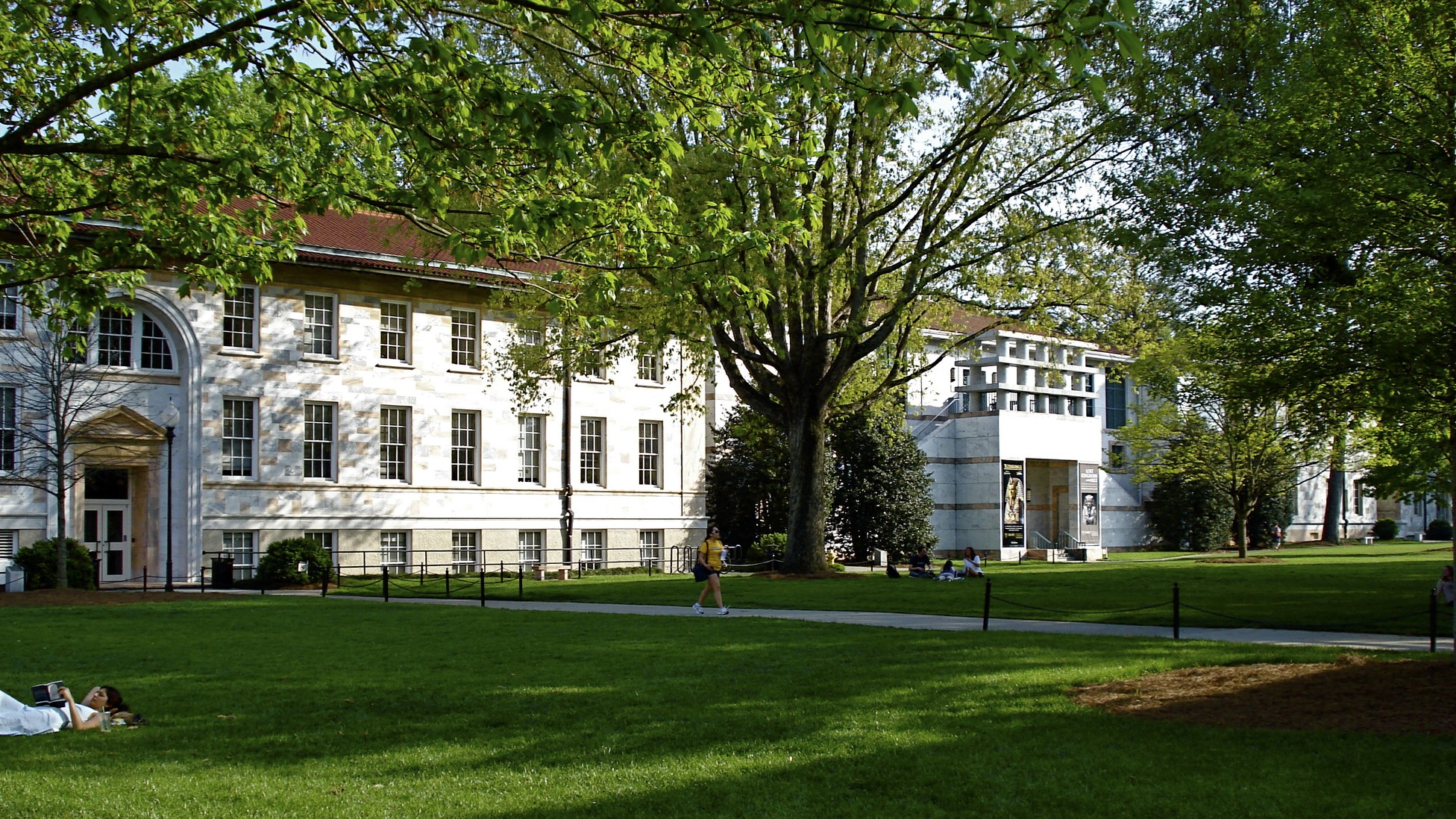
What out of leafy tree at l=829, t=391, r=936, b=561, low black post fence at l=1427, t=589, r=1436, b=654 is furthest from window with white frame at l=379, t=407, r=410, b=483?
low black post fence at l=1427, t=589, r=1436, b=654

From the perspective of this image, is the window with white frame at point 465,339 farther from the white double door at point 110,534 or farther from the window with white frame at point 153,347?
the white double door at point 110,534

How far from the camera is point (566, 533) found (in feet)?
147

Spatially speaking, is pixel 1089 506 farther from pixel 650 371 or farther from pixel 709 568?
pixel 709 568

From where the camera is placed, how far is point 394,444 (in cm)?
4200

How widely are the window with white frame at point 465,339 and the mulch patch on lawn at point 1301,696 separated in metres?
32.5

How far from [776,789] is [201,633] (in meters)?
14.3

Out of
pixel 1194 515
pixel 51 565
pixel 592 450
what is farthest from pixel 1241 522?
pixel 51 565

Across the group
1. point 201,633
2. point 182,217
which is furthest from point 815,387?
point 182,217

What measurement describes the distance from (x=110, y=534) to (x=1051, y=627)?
28.6 m

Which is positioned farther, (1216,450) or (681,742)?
(1216,450)

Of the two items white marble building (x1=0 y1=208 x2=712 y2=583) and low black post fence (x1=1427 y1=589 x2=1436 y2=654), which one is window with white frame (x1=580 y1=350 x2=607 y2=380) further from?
low black post fence (x1=1427 y1=589 x2=1436 y2=654)

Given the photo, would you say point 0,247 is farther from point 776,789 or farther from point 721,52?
point 776,789

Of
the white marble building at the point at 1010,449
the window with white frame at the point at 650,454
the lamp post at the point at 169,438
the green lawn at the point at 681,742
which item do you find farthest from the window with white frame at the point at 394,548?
the green lawn at the point at 681,742

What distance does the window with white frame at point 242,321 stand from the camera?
38750mm
